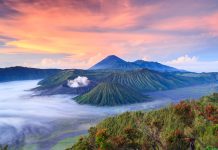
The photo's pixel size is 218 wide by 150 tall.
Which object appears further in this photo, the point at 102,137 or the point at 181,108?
the point at 181,108

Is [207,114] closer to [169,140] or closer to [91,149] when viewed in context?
[169,140]

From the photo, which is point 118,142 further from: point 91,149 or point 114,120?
point 114,120

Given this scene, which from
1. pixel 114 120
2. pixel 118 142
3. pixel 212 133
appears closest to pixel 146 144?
pixel 118 142

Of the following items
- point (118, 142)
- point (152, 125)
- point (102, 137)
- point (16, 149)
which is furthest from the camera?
point (16, 149)

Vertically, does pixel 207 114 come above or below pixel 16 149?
above

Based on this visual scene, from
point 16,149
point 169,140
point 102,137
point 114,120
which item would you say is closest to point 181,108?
point 169,140

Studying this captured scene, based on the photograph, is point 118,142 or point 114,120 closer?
point 118,142

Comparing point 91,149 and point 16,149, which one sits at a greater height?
point 91,149

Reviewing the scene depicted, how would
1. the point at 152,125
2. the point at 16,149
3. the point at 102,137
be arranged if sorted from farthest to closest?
the point at 16,149, the point at 152,125, the point at 102,137

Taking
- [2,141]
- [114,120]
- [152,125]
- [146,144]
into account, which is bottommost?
[2,141]
